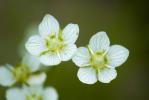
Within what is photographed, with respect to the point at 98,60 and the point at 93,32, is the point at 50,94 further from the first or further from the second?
the point at 93,32

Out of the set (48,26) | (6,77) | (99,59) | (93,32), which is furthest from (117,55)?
(93,32)

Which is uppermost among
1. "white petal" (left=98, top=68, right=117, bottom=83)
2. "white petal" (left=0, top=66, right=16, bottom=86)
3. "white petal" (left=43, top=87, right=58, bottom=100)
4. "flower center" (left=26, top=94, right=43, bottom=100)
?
"white petal" (left=98, top=68, right=117, bottom=83)

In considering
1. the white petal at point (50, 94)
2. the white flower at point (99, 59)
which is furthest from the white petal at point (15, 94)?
the white flower at point (99, 59)

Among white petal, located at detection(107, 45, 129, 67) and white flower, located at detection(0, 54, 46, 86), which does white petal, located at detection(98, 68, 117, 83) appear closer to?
white petal, located at detection(107, 45, 129, 67)

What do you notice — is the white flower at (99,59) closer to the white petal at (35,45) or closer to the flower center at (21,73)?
the white petal at (35,45)

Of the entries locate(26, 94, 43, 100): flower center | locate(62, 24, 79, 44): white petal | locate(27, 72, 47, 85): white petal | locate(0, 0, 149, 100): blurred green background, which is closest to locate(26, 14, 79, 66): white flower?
locate(62, 24, 79, 44): white petal
